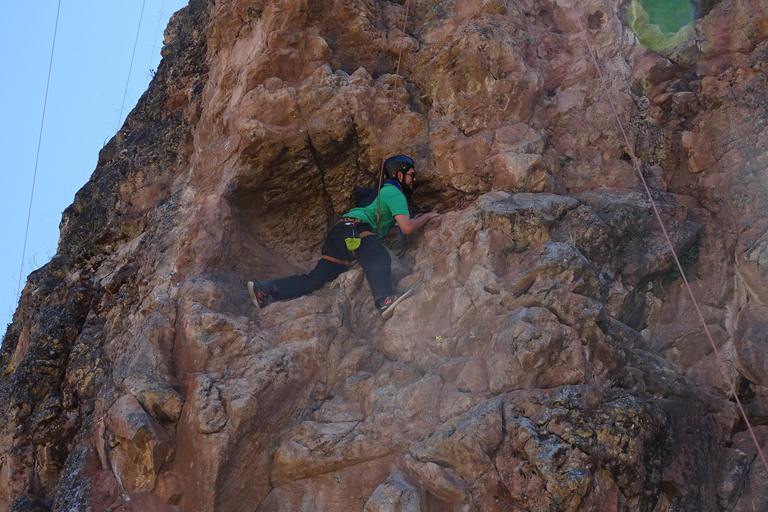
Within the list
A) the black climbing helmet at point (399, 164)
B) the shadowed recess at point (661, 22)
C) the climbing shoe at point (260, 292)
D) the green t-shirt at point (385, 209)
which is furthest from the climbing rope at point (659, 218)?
the climbing shoe at point (260, 292)

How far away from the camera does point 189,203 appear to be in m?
6.19

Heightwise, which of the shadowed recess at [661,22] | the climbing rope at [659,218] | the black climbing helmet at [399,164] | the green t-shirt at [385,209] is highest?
the black climbing helmet at [399,164]

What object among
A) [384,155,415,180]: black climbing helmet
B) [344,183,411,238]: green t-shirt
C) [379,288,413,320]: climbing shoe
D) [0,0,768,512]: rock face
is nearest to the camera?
[0,0,768,512]: rock face

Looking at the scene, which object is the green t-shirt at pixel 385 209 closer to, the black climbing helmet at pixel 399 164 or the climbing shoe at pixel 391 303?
the black climbing helmet at pixel 399 164

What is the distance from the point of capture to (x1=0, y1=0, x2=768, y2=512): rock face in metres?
4.16

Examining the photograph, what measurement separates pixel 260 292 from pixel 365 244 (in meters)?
1.09

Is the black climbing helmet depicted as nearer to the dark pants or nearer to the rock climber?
the rock climber

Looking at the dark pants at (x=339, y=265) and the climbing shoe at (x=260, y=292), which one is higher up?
the climbing shoe at (x=260, y=292)

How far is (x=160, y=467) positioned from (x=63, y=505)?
3.13ft

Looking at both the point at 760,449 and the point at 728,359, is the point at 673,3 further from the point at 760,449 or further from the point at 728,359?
the point at 760,449

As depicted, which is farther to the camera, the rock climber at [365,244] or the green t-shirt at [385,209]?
the green t-shirt at [385,209]

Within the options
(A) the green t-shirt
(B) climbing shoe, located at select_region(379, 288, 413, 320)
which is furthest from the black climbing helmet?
(B) climbing shoe, located at select_region(379, 288, 413, 320)

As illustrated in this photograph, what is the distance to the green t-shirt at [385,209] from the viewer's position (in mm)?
5723

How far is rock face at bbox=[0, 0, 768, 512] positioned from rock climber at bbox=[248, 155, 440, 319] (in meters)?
0.20
